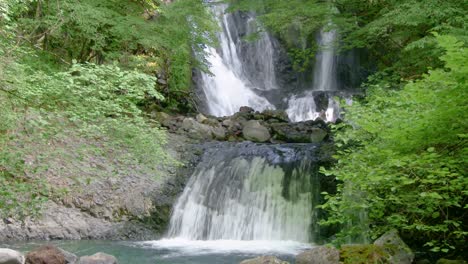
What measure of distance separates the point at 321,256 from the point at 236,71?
16469 mm

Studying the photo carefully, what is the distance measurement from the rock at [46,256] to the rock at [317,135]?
9.09 m

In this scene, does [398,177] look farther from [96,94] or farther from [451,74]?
[96,94]

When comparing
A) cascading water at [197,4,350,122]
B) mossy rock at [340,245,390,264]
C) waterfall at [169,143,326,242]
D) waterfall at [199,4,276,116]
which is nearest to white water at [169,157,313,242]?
waterfall at [169,143,326,242]

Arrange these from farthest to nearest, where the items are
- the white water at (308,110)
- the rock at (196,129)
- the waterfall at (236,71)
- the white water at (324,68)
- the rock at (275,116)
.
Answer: the white water at (324,68) → the waterfall at (236,71) → the white water at (308,110) → the rock at (275,116) → the rock at (196,129)

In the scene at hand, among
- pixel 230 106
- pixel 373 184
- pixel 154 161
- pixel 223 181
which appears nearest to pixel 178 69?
pixel 230 106

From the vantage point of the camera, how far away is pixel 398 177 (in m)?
4.91

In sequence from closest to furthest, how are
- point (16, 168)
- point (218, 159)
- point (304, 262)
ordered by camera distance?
point (16, 168) → point (304, 262) → point (218, 159)

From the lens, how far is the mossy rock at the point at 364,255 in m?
6.06

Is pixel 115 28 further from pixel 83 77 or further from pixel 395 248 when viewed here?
pixel 395 248

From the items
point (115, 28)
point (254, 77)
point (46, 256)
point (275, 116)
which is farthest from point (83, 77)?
point (254, 77)

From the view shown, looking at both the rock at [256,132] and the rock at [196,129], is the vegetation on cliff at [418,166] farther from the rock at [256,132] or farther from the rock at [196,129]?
the rock at [196,129]

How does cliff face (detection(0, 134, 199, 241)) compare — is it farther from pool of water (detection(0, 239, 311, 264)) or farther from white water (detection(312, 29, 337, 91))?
white water (detection(312, 29, 337, 91))

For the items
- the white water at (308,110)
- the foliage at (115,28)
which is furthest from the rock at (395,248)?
the white water at (308,110)

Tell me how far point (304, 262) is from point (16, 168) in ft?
13.9
